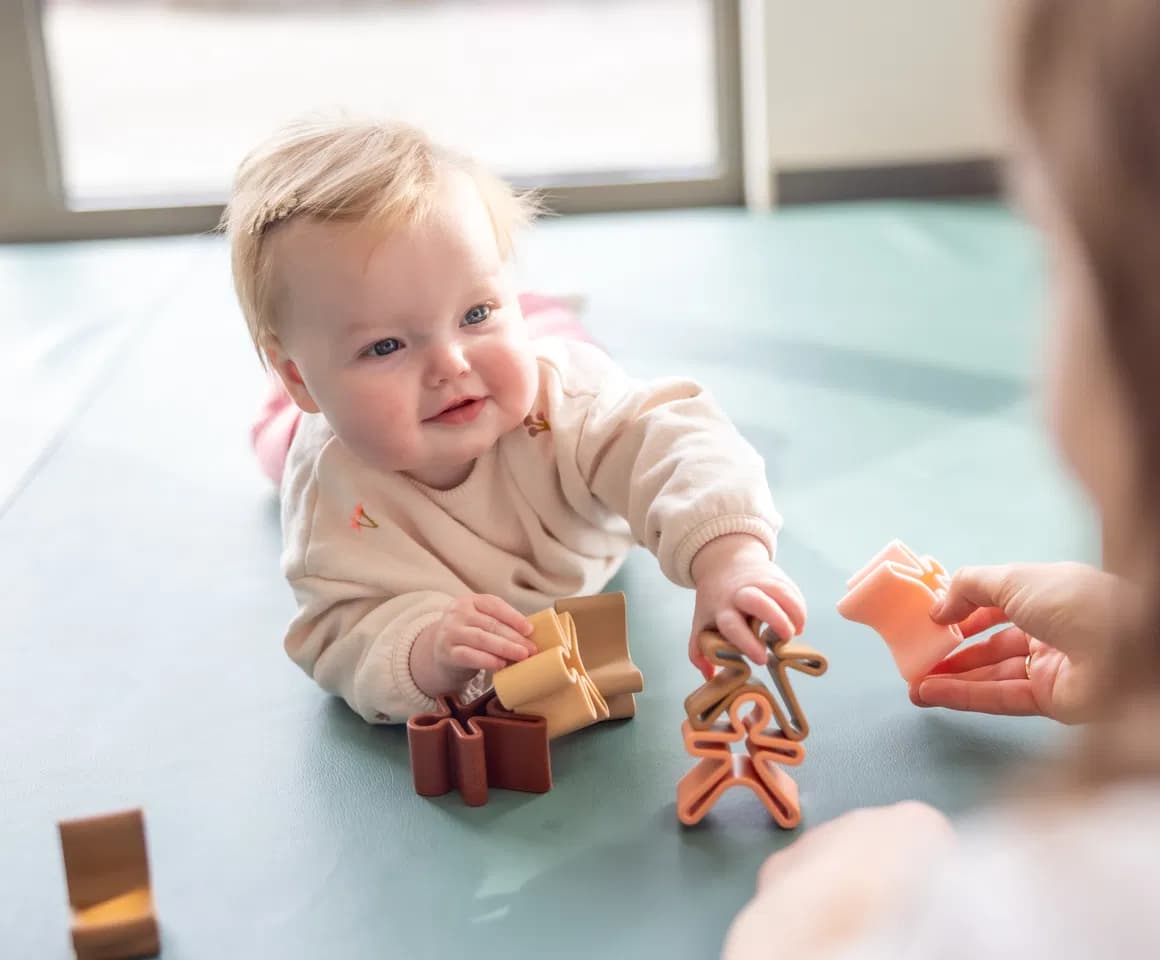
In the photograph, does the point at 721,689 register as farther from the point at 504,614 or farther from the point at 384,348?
the point at 384,348

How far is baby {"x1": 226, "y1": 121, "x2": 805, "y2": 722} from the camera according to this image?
0.93 metres

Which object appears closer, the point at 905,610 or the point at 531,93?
the point at 905,610

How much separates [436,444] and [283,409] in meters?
0.47

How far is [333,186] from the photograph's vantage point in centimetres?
93

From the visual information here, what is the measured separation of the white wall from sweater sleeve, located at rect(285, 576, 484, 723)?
1747 mm

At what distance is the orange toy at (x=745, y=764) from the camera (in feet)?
2.79

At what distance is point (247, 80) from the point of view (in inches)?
132

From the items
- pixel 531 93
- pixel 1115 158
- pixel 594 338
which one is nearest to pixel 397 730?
pixel 1115 158

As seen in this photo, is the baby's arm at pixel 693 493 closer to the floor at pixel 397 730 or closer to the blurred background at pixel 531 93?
the floor at pixel 397 730

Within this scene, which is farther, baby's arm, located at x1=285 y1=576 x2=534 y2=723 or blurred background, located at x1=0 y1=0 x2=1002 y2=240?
blurred background, located at x1=0 y1=0 x2=1002 y2=240

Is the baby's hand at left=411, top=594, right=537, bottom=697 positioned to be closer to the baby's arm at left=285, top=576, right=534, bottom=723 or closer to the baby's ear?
the baby's arm at left=285, top=576, right=534, bottom=723

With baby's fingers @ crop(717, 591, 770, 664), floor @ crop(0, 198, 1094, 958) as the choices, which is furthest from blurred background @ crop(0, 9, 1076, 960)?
baby's fingers @ crop(717, 591, 770, 664)

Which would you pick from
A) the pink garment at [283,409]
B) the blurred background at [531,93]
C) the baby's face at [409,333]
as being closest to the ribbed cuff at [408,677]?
the baby's face at [409,333]

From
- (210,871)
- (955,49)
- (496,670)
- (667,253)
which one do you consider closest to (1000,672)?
(496,670)
